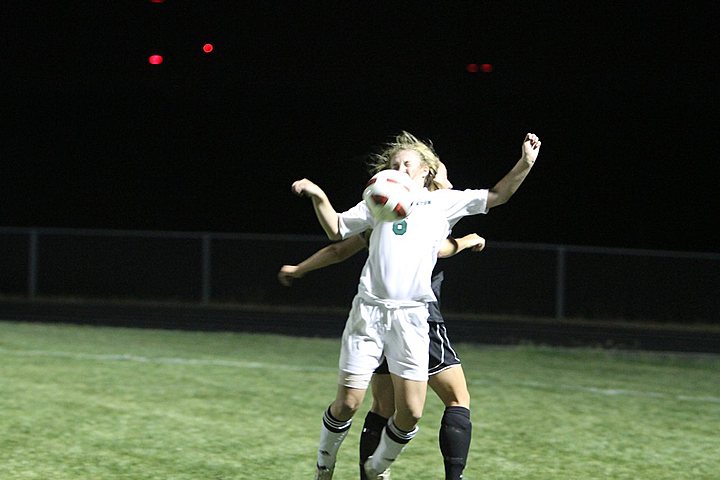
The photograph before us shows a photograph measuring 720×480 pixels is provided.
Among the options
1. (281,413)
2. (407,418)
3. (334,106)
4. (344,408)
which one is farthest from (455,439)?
(334,106)

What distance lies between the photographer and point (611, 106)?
34594 mm

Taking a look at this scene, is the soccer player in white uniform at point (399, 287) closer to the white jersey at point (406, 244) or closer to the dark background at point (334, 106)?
the white jersey at point (406, 244)

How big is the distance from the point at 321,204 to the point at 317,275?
15932 millimetres

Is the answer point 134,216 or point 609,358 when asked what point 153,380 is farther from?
point 134,216

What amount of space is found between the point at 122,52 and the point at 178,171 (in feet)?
13.8

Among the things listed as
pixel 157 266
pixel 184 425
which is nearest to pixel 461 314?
pixel 157 266

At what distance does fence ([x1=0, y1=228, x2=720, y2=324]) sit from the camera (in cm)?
2027

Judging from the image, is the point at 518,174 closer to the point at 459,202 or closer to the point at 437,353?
the point at 459,202

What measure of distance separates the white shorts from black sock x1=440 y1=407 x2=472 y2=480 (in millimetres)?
453

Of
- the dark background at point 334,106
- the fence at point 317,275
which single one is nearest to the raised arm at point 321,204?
the fence at point 317,275

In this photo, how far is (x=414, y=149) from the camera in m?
6.09

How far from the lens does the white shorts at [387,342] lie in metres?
5.81

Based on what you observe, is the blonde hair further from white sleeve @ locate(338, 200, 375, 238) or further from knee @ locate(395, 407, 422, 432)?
knee @ locate(395, 407, 422, 432)

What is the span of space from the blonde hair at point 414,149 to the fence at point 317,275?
14168mm
